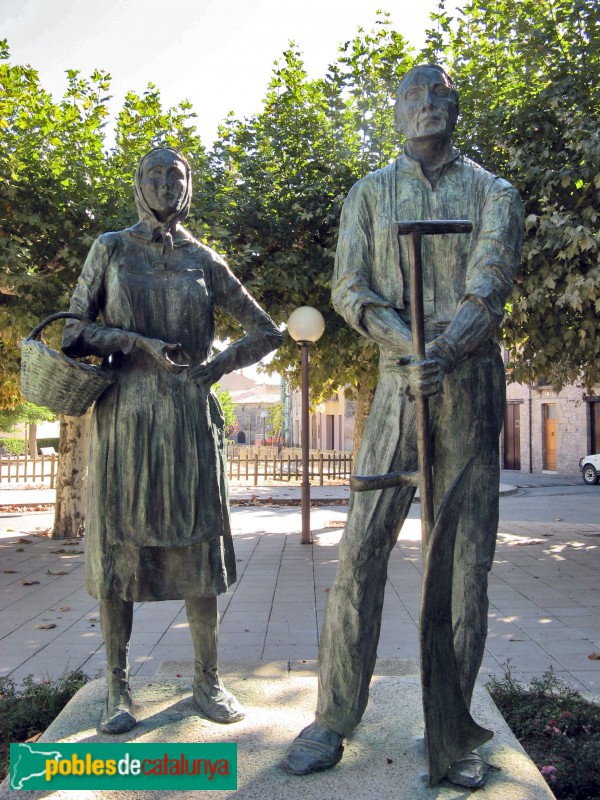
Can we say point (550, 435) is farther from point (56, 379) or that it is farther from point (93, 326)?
point (56, 379)

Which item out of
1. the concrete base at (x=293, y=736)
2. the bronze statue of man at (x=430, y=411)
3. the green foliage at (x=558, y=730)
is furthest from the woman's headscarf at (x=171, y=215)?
the green foliage at (x=558, y=730)

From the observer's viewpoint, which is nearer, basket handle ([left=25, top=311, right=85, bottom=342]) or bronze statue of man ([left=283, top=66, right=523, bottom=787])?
bronze statue of man ([left=283, top=66, right=523, bottom=787])

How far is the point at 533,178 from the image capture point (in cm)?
866

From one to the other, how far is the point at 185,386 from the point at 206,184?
780cm

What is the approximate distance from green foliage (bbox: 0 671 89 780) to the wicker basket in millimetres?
1739

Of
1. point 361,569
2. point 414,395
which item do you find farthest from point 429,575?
point 414,395

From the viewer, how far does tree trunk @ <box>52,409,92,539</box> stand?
11234mm

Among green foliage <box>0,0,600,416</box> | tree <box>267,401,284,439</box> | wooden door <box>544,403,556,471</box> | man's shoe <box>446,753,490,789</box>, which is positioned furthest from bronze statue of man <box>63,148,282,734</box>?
tree <box>267,401,284,439</box>

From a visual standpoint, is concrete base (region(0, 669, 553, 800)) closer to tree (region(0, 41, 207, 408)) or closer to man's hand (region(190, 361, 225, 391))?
man's hand (region(190, 361, 225, 391))

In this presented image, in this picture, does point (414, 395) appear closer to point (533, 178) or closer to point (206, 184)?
point (533, 178)

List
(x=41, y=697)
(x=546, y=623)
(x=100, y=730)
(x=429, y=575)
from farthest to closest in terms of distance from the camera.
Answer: (x=546, y=623) < (x=41, y=697) < (x=100, y=730) < (x=429, y=575)

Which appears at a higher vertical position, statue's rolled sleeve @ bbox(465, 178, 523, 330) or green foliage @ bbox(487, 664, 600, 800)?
statue's rolled sleeve @ bbox(465, 178, 523, 330)
